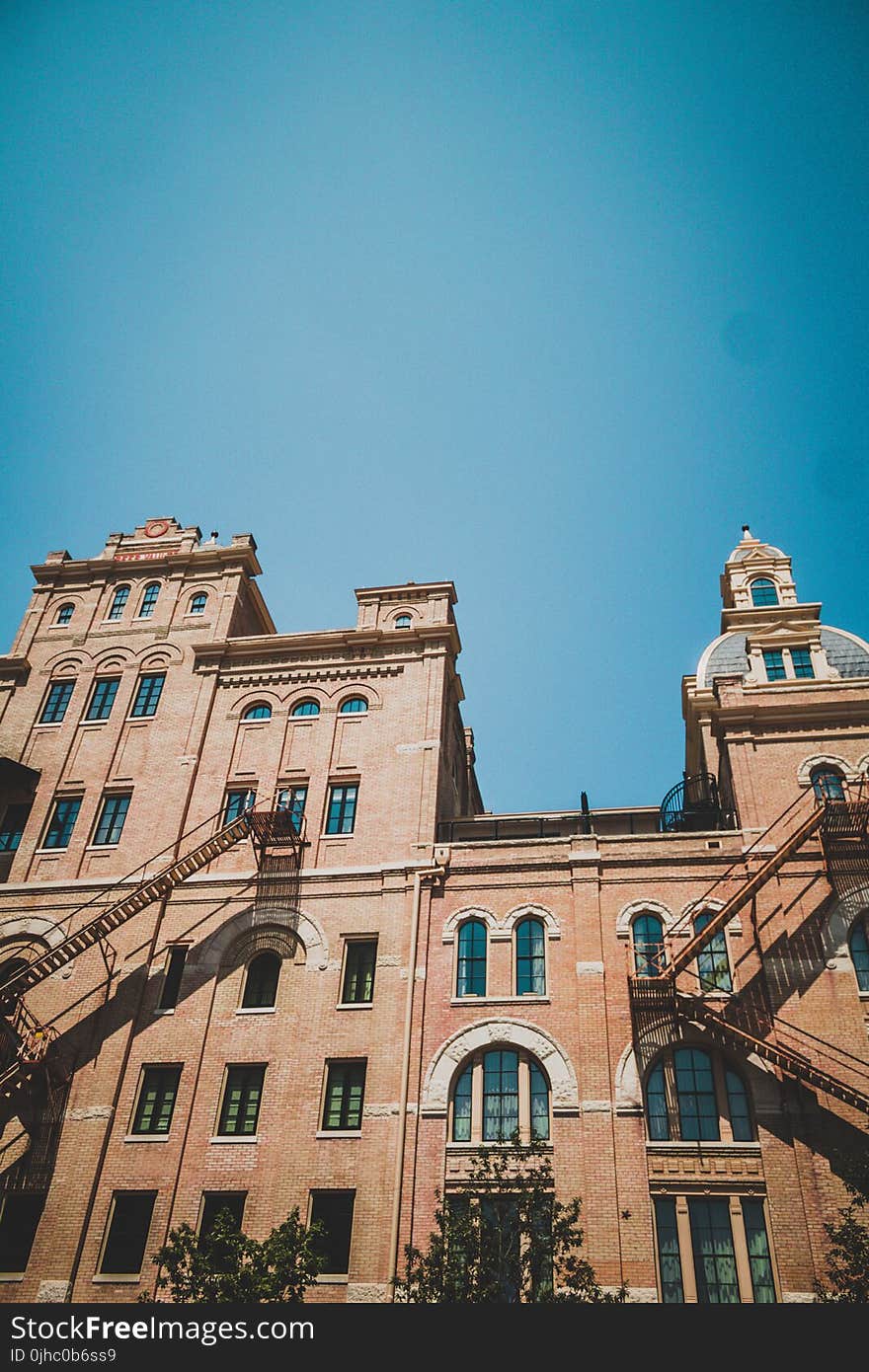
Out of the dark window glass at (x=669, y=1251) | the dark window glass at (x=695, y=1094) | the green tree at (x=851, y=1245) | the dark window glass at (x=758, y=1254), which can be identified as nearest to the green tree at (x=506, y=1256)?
the dark window glass at (x=669, y=1251)

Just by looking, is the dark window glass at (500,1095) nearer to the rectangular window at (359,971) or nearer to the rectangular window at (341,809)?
the rectangular window at (359,971)

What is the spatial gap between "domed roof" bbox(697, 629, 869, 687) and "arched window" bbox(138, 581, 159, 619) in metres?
21.6

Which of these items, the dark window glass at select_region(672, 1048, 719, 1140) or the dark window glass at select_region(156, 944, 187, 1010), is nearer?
the dark window glass at select_region(672, 1048, 719, 1140)

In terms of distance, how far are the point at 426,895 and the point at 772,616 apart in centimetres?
1991

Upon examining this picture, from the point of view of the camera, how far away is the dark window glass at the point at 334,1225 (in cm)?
2308

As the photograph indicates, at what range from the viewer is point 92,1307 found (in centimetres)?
1021

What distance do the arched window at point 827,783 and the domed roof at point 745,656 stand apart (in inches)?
167

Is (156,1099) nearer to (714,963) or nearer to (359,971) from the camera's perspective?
(359,971)

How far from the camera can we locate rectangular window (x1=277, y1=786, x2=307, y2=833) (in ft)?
102

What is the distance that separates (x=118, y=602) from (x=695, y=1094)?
2771 centimetres

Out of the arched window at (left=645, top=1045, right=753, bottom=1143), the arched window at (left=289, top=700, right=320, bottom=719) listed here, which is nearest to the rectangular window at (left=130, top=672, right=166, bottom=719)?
the arched window at (left=289, top=700, right=320, bottom=719)

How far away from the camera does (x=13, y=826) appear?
33031 mm

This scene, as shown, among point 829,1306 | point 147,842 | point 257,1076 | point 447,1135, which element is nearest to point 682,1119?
point 447,1135

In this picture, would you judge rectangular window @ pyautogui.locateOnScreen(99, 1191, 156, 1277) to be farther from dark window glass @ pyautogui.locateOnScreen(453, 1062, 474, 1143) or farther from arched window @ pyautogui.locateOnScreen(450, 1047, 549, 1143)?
arched window @ pyautogui.locateOnScreen(450, 1047, 549, 1143)
